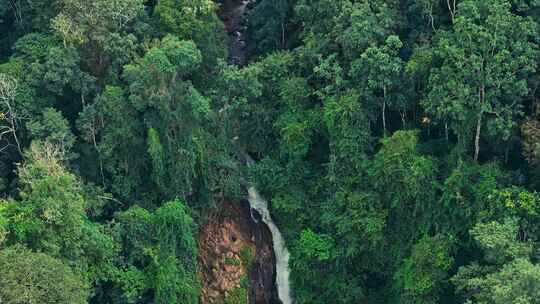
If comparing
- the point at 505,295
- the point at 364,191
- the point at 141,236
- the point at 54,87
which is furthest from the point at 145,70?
the point at 505,295

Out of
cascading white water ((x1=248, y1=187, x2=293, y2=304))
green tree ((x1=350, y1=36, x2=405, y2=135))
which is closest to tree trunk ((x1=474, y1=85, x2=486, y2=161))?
green tree ((x1=350, y1=36, x2=405, y2=135))

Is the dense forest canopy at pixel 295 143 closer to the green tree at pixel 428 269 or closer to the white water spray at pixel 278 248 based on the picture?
the green tree at pixel 428 269

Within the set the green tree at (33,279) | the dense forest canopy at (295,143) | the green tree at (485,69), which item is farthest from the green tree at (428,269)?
the green tree at (33,279)

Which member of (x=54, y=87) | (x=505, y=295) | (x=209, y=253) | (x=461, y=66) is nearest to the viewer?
(x=505, y=295)

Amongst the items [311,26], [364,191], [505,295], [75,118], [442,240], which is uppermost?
[311,26]

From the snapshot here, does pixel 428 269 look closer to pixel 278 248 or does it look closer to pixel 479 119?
pixel 479 119

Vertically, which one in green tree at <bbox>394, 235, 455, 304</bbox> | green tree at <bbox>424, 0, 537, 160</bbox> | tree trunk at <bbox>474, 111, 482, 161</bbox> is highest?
green tree at <bbox>424, 0, 537, 160</bbox>

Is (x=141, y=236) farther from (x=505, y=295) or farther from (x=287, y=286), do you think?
(x=505, y=295)

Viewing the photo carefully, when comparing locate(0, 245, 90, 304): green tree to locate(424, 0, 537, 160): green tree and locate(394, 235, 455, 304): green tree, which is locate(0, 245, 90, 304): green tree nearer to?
locate(394, 235, 455, 304): green tree
